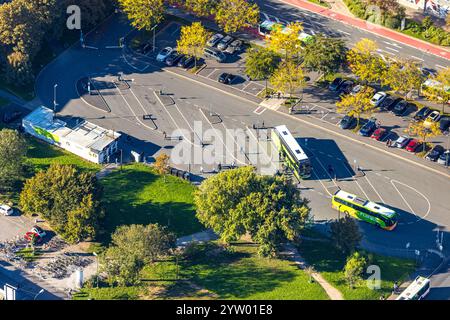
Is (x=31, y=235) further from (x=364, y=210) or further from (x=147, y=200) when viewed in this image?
(x=364, y=210)

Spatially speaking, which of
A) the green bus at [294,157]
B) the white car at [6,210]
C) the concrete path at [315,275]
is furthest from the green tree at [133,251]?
the green bus at [294,157]

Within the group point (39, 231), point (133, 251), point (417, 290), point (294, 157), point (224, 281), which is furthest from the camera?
point (294, 157)

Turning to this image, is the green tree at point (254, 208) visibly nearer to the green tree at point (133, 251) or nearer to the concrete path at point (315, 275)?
the concrete path at point (315, 275)

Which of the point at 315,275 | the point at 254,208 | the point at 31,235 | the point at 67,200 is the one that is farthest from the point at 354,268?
the point at 31,235

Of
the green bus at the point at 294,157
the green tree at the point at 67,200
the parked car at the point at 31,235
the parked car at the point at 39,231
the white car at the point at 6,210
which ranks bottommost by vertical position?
the parked car at the point at 31,235
